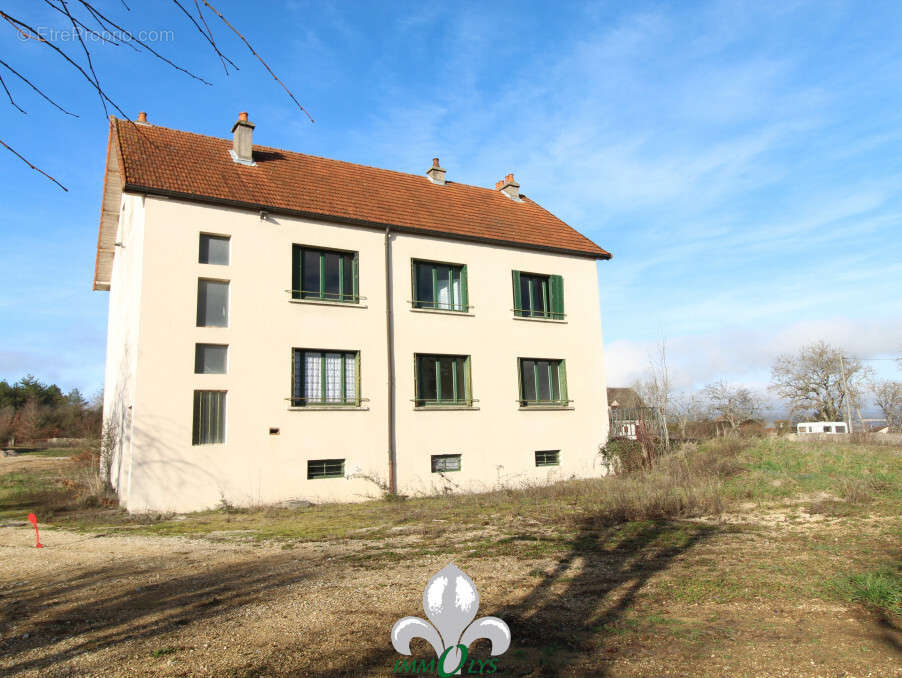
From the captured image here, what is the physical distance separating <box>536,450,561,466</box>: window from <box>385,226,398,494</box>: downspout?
4781 mm

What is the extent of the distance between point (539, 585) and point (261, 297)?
10.6m

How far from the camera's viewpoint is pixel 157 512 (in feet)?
41.5

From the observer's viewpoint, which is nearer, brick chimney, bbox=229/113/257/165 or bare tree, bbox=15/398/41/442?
brick chimney, bbox=229/113/257/165

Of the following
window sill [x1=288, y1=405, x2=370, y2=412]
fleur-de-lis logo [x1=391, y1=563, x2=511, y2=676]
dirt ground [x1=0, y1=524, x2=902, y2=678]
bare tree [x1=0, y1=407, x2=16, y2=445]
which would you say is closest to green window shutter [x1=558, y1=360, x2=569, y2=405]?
window sill [x1=288, y1=405, x2=370, y2=412]

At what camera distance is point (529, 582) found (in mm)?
6414

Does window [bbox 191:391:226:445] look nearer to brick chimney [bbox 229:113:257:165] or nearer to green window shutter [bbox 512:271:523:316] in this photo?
brick chimney [bbox 229:113:257:165]

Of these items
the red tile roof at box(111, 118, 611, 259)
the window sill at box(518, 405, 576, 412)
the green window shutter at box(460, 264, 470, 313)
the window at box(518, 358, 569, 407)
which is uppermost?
the red tile roof at box(111, 118, 611, 259)

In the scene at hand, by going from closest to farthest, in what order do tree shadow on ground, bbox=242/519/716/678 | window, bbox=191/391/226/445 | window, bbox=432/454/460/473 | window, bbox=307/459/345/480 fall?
tree shadow on ground, bbox=242/519/716/678, window, bbox=191/391/226/445, window, bbox=307/459/345/480, window, bbox=432/454/460/473

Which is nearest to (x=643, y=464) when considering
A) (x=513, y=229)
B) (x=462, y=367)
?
(x=462, y=367)

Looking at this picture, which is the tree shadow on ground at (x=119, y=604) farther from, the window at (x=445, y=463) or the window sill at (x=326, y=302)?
the window at (x=445, y=463)

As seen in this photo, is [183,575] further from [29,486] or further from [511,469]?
[29,486]

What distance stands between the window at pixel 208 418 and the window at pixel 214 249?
3.23m

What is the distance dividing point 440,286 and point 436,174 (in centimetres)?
533

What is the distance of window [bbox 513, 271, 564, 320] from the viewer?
1842 cm
